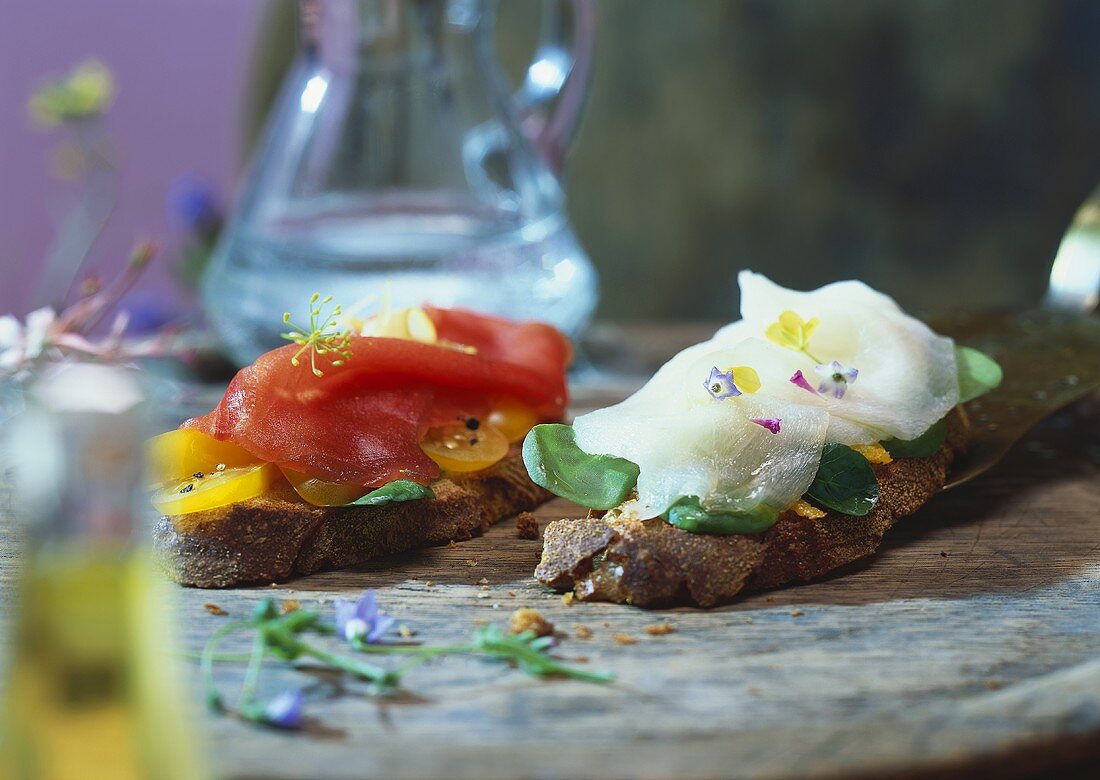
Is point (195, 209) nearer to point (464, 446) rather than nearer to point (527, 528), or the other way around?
point (464, 446)

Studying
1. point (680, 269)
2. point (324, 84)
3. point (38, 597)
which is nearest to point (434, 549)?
point (38, 597)

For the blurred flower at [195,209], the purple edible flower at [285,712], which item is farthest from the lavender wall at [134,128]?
the purple edible flower at [285,712]

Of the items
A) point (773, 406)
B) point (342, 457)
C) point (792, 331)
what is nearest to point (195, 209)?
point (342, 457)

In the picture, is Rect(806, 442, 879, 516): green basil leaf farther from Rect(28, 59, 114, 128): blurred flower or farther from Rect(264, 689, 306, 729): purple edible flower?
Rect(28, 59, 114, 128): blurred flower

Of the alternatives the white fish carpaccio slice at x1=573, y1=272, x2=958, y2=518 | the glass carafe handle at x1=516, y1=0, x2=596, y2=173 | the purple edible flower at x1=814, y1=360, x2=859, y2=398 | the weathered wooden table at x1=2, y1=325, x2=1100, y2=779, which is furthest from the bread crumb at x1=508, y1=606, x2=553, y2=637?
the glass carafe handle at x1=516, y1=0, x2=596, y2=173

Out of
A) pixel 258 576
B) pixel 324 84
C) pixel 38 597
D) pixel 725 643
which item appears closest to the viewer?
pixel 38 597

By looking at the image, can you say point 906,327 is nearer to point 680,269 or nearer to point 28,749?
point 28,749
